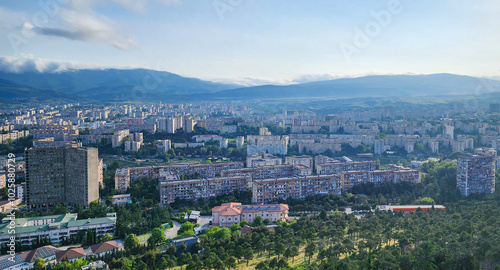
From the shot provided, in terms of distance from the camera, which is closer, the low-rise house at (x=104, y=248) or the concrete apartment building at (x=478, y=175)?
the low-rise house at (x=104, y=248)

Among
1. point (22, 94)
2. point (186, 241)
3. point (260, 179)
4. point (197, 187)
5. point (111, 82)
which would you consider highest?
point (111, 82)

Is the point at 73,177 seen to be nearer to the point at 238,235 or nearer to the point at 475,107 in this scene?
the point at 238,235

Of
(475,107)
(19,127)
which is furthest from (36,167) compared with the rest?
(475,107)

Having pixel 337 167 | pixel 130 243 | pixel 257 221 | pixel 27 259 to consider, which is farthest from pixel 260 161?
pixel 27 259

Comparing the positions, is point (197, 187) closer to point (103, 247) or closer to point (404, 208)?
point (103, 247)

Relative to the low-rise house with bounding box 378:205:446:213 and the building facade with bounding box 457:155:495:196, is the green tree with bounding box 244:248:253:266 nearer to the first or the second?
the low-rise house with bounding box 378:205:446:213

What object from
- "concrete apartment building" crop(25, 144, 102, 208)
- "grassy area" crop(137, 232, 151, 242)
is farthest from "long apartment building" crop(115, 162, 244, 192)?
"grassy area" crop(137, 232, 151, 242)

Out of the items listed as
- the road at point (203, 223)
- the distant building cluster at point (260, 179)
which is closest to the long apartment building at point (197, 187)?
the distant building cluster at point (260, 179)

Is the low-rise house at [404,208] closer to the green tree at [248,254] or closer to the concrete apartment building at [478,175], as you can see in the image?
the concrete apartment building at [478,175]
